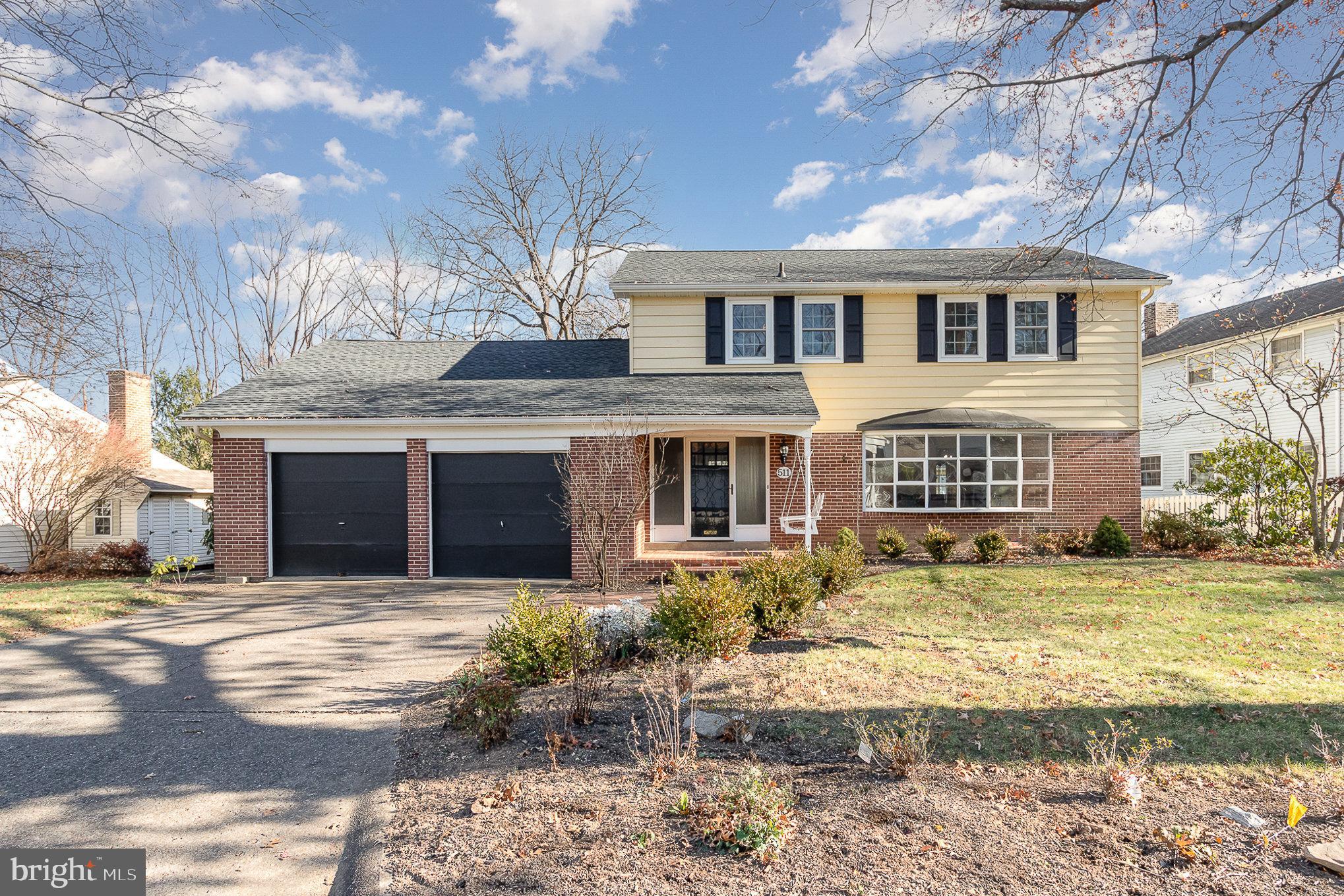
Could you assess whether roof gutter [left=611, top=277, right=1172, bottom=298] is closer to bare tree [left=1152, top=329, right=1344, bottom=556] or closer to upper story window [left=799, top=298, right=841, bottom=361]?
upper story window [left=799, top=298, right=841, bottom=361]

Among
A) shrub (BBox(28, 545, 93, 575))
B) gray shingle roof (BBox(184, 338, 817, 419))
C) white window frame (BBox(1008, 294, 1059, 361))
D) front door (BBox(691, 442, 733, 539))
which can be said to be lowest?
shrub (BBox(28, 545, 93, 575))

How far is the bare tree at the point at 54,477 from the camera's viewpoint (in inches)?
611

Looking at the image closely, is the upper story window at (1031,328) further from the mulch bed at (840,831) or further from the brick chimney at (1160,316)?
the brick chimney at (1160,316)

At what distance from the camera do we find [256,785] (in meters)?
4.15

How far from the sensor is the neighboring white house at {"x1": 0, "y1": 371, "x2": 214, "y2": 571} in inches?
690

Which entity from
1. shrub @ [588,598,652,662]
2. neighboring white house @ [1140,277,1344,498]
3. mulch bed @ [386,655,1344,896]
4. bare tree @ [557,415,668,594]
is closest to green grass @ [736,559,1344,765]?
mulch bed @ [386,655,1344,896]

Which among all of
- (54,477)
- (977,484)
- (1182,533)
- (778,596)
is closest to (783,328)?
(977,484)

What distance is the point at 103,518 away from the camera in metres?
18.2

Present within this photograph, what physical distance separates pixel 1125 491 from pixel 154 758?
51.2 feet

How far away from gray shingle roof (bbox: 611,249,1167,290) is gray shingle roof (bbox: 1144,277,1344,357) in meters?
3.69

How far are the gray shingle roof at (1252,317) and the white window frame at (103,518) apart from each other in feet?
87.8

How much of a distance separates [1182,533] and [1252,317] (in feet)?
18.4

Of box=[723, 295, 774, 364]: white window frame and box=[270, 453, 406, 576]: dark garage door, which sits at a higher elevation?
box=[723, 295, 774, 364]: white window frame

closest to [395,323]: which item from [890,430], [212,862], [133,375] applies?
[133,375]
